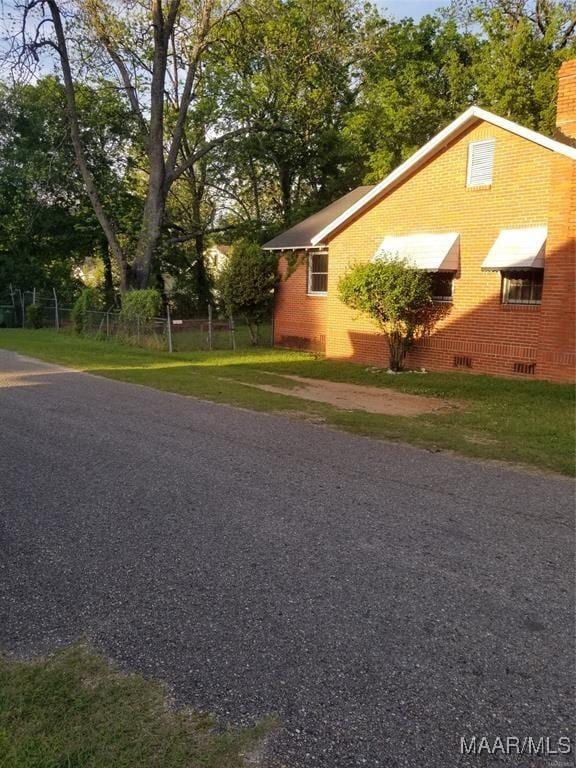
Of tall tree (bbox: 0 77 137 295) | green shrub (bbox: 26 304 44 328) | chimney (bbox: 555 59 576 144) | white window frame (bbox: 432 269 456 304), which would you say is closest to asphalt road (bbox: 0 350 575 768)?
white window frame (bbox: 432 269 456 304)

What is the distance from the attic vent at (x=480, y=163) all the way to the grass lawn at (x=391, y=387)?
4.42m

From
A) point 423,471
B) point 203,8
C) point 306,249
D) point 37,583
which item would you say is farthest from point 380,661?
point 203,8

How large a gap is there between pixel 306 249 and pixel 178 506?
15.4 meters

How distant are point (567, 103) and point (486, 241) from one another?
3.55 meters

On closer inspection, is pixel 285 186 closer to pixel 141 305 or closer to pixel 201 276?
pixel 201 276

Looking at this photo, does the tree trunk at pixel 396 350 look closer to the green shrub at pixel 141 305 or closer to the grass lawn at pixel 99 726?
the green shrub at pixel 141 305

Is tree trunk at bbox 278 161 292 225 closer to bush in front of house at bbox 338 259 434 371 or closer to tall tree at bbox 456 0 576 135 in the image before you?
tall tree at bbox 456 0 576 135

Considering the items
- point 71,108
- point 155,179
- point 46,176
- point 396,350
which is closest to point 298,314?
point 396,350

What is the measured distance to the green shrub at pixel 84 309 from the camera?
2447 cm

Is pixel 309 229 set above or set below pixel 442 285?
above

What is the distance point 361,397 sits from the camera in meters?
11.8

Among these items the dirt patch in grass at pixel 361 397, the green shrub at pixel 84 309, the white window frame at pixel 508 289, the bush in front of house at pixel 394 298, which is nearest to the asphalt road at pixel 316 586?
the dirt patch in grass at pixel 361 397

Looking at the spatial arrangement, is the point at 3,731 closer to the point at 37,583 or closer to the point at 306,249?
the point at 37,583

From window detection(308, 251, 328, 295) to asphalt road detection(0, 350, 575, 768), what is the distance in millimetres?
12987
